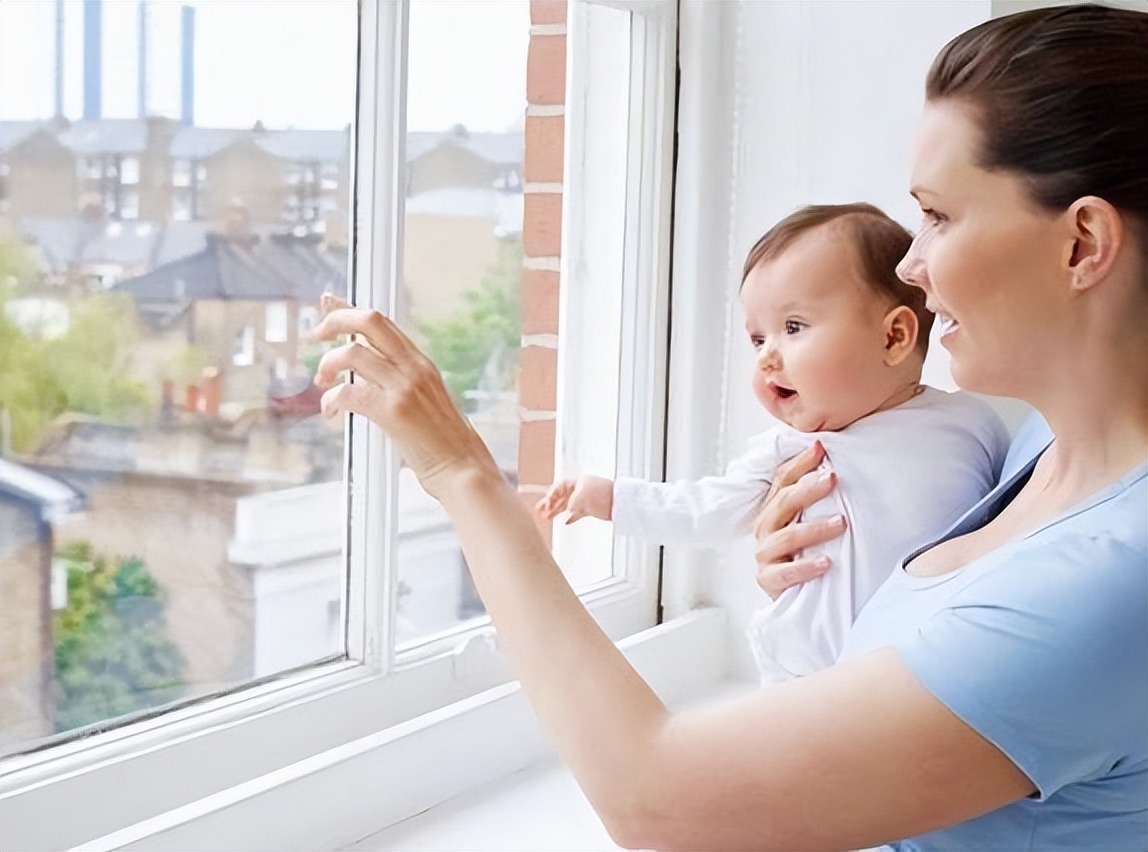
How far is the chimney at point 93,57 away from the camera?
1.19m

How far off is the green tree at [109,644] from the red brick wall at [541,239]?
0.64m

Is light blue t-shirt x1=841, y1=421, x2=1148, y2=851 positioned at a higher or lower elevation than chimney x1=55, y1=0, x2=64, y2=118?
lower

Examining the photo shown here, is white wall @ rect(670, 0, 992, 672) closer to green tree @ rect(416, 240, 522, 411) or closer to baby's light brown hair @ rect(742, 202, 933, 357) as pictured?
green tree @ rect(416, 240, 522, 411)

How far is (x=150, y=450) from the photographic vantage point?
4.28ft

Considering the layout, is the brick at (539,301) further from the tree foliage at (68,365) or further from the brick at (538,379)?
the tree foliage at (68,365)

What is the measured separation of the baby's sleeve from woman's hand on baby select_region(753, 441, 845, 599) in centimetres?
8

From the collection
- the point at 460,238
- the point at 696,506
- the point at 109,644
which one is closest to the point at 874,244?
the point at 696,506

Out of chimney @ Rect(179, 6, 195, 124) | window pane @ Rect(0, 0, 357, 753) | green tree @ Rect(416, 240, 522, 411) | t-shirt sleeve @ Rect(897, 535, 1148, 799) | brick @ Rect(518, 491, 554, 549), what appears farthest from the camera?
brick @ Rect(518, 491, 554, 549)

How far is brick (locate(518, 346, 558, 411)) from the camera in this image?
6.13 feet

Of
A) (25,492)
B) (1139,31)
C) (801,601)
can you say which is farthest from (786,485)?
(25,492)

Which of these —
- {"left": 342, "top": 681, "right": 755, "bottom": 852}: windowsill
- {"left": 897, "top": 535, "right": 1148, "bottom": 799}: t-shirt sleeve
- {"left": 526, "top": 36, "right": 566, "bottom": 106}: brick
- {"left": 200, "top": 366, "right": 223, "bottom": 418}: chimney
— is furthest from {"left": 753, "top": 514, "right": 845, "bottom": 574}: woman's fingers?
{"left": 526, "top": 36, "right": 566, "bottom": 106}: brick

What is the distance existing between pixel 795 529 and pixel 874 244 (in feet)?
0.96

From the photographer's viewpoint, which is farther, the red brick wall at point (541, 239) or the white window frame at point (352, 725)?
the red brick wall at point (541, 239)

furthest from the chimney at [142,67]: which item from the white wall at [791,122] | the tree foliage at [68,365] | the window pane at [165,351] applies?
the white wall at [791,122]
